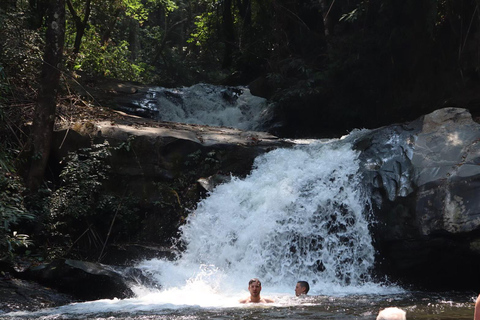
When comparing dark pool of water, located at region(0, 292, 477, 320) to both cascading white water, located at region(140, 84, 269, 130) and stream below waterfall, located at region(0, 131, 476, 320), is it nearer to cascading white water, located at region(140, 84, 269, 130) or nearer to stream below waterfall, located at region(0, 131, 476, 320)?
stream below waterfall, located at region(0, 131, 476, 320)

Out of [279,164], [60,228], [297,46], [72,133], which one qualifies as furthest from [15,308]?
[297,46]

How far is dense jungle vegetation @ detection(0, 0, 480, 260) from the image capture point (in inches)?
468

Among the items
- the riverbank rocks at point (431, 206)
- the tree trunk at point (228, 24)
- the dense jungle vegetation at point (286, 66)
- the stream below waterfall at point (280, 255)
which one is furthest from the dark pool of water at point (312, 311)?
the tree trunk at point (228, 24)

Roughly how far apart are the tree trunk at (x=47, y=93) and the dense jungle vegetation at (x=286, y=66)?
0.02 meters

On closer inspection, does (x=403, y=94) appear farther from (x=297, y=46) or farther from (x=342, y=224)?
(x=342, y=224)

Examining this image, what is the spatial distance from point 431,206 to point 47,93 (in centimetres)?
818

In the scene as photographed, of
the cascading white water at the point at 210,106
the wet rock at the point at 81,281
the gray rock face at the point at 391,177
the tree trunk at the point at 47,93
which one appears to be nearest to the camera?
the wet rock at the point at 81,281

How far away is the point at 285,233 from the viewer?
10.5 metres

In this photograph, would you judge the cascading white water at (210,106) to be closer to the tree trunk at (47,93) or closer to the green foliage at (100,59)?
the green foliage at (100,59)

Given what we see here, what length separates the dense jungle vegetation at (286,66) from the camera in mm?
11883

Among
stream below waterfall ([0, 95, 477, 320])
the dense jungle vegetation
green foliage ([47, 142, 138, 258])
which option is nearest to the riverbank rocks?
stream below waterfall ([0, 95, 477, 320])

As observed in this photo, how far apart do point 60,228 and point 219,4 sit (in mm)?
14037

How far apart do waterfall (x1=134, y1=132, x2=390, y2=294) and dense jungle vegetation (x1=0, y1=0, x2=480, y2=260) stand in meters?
2.22

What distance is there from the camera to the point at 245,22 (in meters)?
21.2
